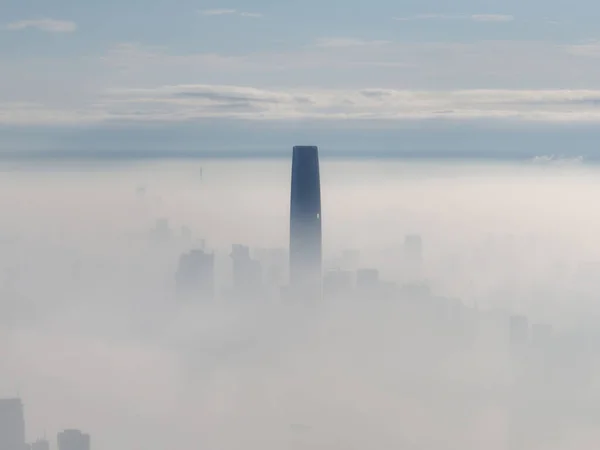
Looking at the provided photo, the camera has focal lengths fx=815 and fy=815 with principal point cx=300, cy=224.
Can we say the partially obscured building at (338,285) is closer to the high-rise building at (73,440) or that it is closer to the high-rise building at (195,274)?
the high-rise building at (195,274)

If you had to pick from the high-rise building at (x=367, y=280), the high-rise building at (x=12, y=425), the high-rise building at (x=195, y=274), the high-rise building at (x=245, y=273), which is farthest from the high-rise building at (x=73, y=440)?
the high-rise building at (x=367, y=280)

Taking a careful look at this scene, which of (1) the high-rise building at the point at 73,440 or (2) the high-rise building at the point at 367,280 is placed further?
(2) the high-rise building at the point at 367,280

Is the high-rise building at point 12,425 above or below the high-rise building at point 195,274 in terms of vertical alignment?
below

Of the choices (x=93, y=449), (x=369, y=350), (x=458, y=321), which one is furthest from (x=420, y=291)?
(x=93, y=449)

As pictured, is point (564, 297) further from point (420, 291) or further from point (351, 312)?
point (351, 312)

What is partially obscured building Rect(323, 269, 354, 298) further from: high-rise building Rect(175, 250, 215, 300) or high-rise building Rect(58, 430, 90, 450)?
high-rise building Rect(58, 430, 90, 450)

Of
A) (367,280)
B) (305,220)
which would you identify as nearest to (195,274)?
(305,220)
